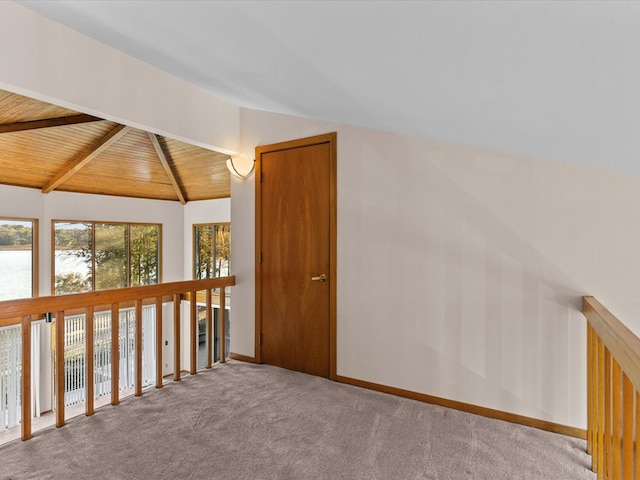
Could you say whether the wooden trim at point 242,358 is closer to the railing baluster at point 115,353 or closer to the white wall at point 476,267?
the white wall at point 476,267

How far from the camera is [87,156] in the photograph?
5.36 metres

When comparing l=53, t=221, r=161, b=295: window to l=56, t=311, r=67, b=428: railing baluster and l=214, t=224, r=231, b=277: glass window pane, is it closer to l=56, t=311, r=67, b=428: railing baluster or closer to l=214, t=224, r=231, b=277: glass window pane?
l=214, t=224, r=231, b=277: glass window pane

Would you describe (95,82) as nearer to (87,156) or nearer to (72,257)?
(87,156)

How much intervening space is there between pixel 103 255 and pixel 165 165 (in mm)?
2447

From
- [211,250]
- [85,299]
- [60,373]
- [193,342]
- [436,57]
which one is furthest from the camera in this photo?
[211,250]

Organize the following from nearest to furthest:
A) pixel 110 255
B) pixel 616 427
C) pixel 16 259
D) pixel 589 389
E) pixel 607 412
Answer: pixel 616 427 < pixel 607 412 < pixel 589 389 < pixel 16 259 < pixel 110 255

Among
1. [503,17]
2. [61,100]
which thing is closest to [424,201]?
[503,17]

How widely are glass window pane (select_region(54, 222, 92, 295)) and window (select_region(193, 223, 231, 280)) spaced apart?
2123mm

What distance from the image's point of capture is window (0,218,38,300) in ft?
18.7

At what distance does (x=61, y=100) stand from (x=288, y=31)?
6.43 ft

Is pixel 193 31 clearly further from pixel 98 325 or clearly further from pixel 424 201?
pixel 98 325

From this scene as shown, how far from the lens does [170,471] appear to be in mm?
1880

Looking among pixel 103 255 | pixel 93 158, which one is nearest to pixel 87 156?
pixel 93 158

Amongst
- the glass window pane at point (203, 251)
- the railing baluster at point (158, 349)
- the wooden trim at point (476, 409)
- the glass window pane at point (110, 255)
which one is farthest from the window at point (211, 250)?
the wooden trim at point (476, 409)
